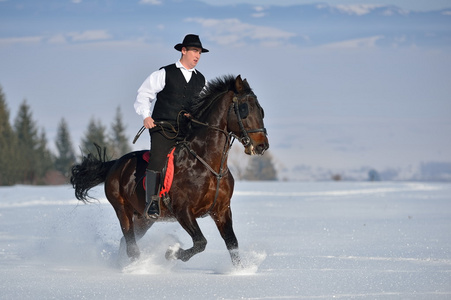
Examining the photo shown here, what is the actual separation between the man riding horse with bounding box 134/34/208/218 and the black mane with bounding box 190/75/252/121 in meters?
0.17

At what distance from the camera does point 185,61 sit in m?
7.72

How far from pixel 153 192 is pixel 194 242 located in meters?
0.85

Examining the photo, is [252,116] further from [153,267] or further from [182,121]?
[153,267]

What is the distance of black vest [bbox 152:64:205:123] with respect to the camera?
772 cm

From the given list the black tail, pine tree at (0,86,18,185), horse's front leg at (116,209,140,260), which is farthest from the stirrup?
pine tree at (0,86,18,185)

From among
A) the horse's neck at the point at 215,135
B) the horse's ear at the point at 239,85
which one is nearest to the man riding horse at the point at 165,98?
the horse's neck at the point at 215,135

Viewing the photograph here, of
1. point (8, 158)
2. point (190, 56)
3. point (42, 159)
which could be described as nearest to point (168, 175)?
point (190, 56)

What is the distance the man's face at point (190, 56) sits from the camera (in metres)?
7.66

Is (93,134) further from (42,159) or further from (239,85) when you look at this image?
(239,85)

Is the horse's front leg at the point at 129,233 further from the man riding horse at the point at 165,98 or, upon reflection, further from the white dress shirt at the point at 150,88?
the white dress shirt at the point at 150,88

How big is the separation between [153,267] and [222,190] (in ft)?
4.52

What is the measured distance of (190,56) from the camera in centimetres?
766

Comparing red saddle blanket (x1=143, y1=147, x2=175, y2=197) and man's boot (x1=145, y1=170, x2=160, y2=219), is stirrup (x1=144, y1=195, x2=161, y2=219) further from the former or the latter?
red saddle blanket (x1=143, y1=147, x2=175, y2=197)

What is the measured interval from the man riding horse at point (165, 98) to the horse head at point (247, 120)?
767 millimetres
